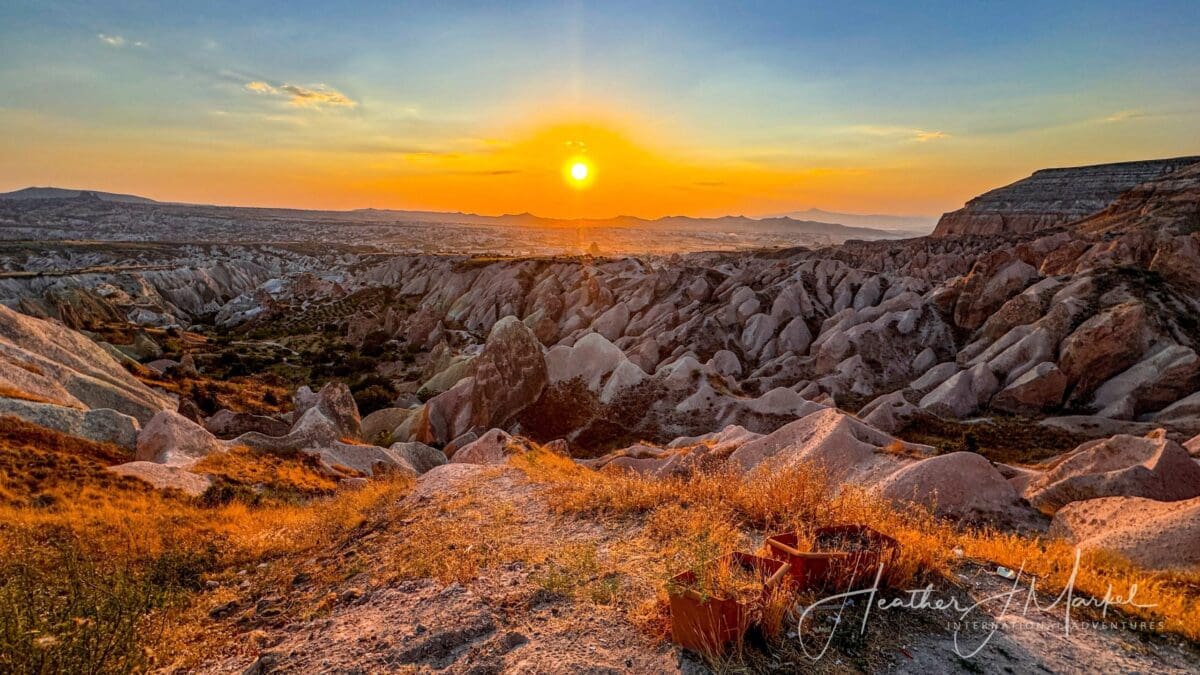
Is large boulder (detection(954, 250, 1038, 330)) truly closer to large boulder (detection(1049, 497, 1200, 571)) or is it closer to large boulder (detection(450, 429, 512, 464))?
large boulder (detection(1049, 497, 1200, 571))

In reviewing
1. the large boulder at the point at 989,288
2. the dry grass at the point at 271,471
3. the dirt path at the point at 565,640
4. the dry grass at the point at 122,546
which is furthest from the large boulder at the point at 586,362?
the large boulder at the point at 989,288

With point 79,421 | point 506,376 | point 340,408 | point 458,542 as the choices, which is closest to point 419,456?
point 340,408

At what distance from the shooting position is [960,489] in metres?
12.4

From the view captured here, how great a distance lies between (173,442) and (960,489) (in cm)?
1965

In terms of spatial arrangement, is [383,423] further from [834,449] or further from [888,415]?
[888,415]

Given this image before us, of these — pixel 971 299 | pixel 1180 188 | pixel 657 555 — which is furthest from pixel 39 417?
pixel 1180 188

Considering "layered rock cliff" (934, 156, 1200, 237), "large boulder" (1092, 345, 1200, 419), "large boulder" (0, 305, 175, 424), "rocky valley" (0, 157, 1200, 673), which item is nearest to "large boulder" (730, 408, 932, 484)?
"rocky valley" (0, 157, 1200, 673)

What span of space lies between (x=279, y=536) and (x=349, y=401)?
16.3m

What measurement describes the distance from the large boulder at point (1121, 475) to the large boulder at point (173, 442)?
20.8 metres

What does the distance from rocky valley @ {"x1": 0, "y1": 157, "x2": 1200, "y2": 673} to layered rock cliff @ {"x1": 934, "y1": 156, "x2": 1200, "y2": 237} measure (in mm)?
60413

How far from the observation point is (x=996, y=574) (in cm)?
614

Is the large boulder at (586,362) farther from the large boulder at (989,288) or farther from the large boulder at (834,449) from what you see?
the large boulder at (989,288)

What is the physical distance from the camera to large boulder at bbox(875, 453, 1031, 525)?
39.5 ft

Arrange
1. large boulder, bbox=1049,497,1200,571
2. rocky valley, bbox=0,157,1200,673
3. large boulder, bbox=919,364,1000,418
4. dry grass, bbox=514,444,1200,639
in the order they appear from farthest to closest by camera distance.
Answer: large boulder, bbox=919,364,1000,418 → large boulder, bbox=1049,497,1200,571 → dry grass, bbox=514,444,1200,639 → rocky valley, bbox=0,157,1200,673
